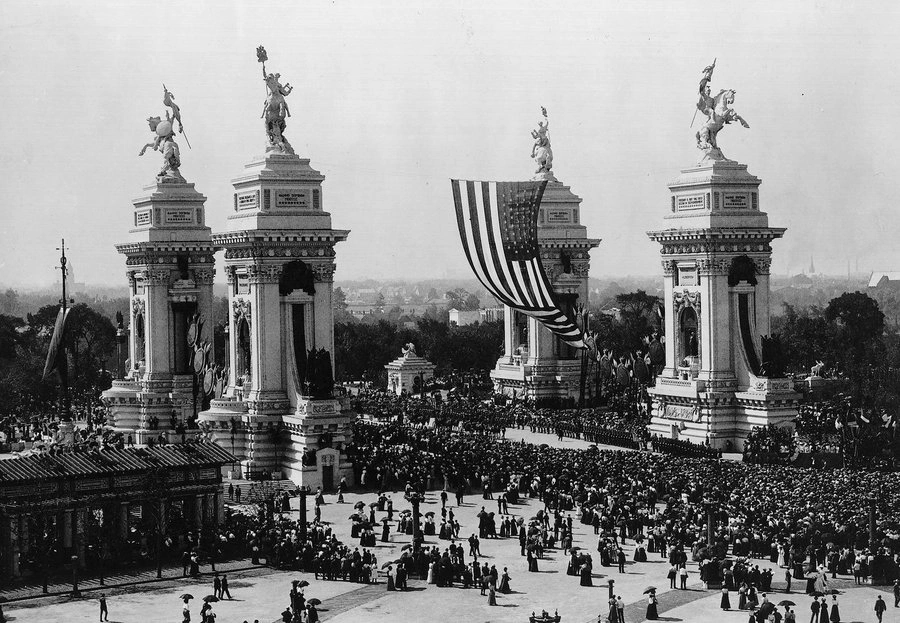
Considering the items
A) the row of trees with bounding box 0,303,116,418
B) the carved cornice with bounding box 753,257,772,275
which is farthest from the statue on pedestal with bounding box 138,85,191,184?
the carved cornice with bounding box 753,257,772,275

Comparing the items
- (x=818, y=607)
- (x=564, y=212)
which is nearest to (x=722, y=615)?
(x=818, y=607)

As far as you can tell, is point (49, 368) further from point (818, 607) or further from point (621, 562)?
point (818, 607)

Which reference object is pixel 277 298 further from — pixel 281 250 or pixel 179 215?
pixel 179 215

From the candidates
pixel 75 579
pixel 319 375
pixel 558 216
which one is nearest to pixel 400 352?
pixel 558 216

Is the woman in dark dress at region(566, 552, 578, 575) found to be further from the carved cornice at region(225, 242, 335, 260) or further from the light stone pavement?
the carved cornice at region(225, 242, 335, 260)

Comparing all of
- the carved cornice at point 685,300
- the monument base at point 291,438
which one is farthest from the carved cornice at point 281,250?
the carved cornice at point 685,300
